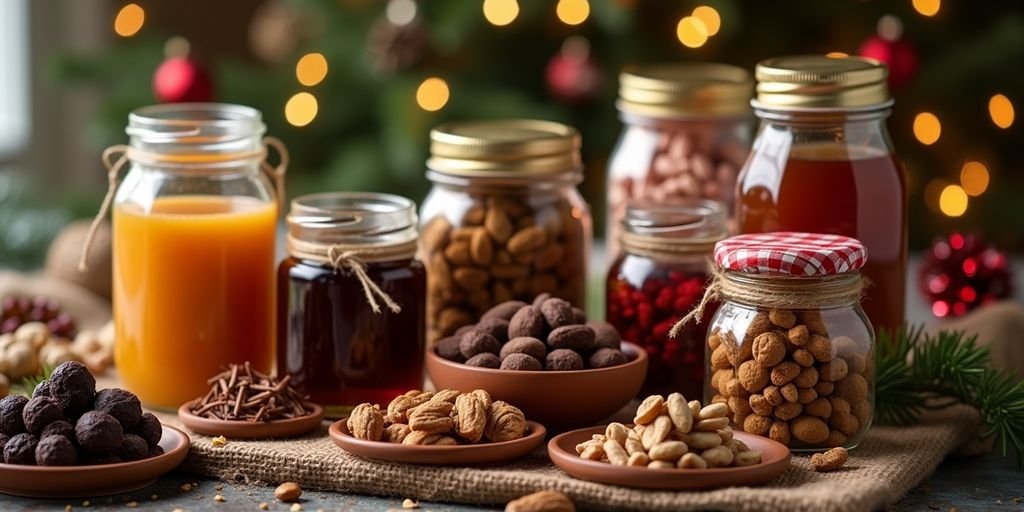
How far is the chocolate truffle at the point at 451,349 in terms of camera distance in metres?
1.55

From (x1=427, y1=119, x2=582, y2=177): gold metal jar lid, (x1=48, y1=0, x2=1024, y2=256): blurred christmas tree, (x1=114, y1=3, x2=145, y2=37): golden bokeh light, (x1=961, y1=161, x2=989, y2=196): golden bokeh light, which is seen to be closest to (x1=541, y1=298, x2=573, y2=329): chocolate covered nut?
(x1=427, y1=119, x2=582, y2=177): gold metal jar lid

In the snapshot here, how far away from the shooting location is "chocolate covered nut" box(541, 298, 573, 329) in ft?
5.02

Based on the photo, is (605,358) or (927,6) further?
(927,6)

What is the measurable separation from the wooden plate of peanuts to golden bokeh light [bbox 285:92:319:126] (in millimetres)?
1926

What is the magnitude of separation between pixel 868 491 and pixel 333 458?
522 mm

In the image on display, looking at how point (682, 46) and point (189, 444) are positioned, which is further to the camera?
point (682, 46)

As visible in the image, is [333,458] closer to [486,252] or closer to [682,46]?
[486,252]

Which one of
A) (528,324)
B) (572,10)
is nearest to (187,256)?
(528,324)

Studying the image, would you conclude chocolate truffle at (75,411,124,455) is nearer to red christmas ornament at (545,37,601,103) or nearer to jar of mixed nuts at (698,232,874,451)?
jar of mixed nuts at (698,232,874,451)

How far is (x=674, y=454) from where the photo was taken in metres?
1.33

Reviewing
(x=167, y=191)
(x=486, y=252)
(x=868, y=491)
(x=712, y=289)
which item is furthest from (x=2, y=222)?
(x=868, y=491)

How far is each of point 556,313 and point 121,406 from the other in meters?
0.46

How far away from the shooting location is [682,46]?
316cm

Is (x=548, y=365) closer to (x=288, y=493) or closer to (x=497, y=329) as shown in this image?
(x=497, y=329)
